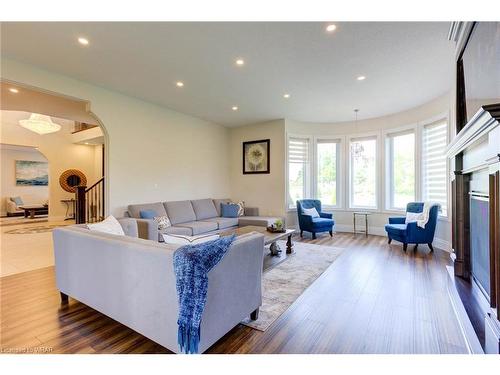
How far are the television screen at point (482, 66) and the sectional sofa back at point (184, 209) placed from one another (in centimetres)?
472

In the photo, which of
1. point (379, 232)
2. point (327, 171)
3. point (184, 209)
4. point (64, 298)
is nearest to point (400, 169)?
point (379, 232)

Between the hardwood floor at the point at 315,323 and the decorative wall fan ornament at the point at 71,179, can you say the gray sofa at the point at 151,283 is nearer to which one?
the hardwood floor at the point at 315,323

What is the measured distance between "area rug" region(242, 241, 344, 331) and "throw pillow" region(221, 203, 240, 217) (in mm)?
1627

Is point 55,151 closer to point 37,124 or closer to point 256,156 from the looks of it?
point 37,124

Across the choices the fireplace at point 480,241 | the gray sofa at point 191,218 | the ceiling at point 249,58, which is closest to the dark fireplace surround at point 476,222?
the fireplace at point 480,241

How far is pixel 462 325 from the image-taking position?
1.98 meters

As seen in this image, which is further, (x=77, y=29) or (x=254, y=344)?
(x=77, y=29)

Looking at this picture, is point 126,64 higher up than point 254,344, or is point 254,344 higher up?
point 126,64

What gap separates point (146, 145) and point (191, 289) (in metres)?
4.11

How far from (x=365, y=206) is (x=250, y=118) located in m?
3.74
